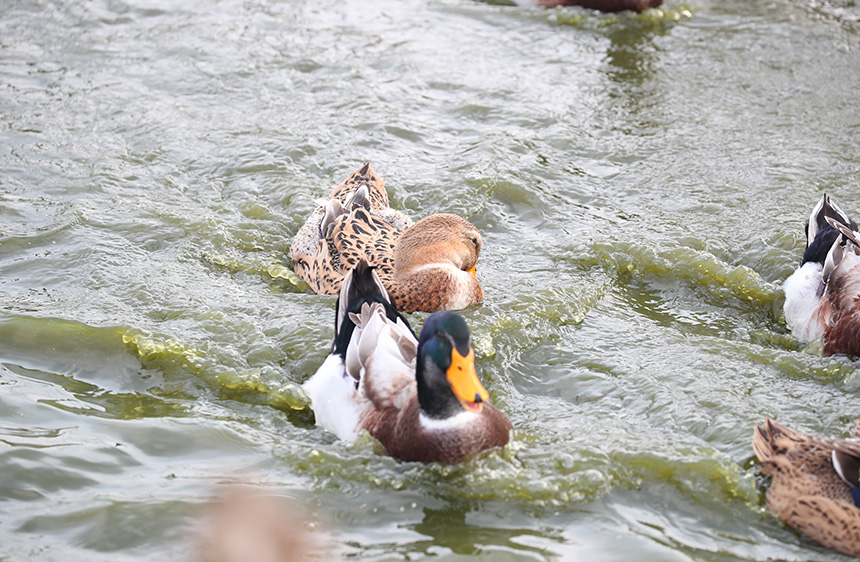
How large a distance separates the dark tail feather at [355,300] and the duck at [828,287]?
8.20 ft

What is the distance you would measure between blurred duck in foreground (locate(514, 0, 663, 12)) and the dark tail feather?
7.30 metres

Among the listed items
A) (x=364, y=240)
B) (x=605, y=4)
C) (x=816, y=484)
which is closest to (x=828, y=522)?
(x=816, y=484)

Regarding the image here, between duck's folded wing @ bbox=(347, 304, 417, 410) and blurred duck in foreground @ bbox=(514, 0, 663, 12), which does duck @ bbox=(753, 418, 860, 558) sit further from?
blurred duck in foreground @ bbox=(514, 0, 663, 12)

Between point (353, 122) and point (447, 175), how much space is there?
1418 mm

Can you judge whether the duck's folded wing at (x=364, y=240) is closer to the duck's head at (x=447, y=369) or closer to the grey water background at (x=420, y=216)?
the grey water background at (x=420, y=216)

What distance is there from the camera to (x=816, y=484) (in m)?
4.25

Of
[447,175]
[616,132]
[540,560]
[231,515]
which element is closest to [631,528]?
[540,560]

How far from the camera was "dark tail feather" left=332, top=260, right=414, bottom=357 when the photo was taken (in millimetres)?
5340

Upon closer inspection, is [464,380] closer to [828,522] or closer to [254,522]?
[254,522]

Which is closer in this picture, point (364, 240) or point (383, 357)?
point (383, 357)

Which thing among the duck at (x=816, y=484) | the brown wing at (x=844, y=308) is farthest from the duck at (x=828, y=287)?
the duck at (x=816, y=484)

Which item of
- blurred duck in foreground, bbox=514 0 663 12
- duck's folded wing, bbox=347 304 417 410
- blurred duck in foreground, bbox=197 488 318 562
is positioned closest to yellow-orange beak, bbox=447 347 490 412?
duck's folded wing, bbox=347 304 417 410

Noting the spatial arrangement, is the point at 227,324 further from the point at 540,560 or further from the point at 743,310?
the point at 743,310

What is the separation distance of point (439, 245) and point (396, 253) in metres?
0.37
